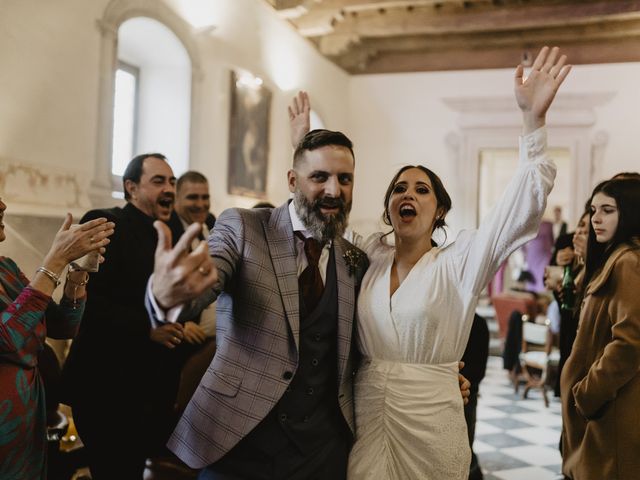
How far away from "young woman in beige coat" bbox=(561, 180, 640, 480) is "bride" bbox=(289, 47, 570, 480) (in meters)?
0.91

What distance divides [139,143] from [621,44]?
8.16 meters

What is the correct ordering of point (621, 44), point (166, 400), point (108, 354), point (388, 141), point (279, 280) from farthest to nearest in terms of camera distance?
point (388, 141) < point (621, 44) < point (166, 400) < point (108, 354) < point (279, 280)

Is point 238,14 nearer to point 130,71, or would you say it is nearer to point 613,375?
point 130,71

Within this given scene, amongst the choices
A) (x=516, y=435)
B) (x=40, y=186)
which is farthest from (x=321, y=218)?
(x=516, y=435)

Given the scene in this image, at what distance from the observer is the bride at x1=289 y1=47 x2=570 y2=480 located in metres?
2.03

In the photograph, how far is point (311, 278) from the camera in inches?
82.4

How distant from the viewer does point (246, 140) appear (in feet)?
24.9

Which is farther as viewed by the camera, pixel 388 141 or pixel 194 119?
pixel 388 141

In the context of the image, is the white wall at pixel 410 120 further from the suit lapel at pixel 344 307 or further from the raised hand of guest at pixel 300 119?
the suit lapel at pixel 344 307

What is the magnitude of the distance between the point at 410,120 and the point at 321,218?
9480 millimetres

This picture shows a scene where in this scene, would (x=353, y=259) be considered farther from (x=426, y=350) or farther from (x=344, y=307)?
(x=426, y=350)

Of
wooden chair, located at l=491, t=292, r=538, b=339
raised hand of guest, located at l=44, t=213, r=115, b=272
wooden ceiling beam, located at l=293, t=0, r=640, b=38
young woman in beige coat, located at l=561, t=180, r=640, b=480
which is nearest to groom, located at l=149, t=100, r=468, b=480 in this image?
raised hand of guest, located at l=44, t=213, r=115, b=272

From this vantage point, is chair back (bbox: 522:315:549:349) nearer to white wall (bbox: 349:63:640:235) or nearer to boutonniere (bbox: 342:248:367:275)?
white wall (bbox: 349:63:640:235)

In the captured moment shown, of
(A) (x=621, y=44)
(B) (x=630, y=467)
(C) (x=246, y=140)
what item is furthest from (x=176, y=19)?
(A) (x=621, y=44)
